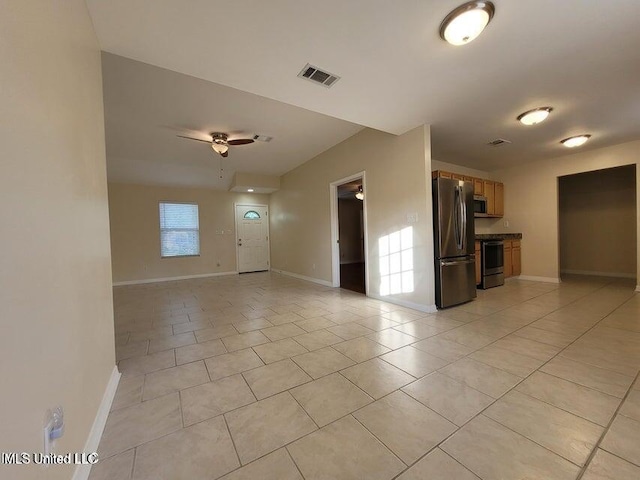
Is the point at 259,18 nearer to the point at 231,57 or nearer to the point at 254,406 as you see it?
the point at 231,57

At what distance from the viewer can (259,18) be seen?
169cm

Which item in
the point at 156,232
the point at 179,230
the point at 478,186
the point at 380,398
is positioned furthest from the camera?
the point at 179,230

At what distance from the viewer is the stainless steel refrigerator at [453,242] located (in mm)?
3541

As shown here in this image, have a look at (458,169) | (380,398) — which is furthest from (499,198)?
(380,398)

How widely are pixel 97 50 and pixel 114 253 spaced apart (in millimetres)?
5696

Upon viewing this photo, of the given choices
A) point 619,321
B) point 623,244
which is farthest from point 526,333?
point 623,244

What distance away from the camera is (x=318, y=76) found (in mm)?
2320

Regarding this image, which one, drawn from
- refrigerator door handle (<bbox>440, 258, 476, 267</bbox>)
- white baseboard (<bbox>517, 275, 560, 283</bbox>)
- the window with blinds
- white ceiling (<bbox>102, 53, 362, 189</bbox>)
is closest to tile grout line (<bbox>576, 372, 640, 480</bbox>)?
refrigerator door handle (<bbox>440, 258, 476, 267</bbox>)

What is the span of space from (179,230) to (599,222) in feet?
35.2

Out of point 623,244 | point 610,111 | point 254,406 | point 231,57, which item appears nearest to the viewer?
point 254,406

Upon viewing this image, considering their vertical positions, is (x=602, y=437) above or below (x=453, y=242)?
below

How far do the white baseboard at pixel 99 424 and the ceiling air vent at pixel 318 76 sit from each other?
9.59ft

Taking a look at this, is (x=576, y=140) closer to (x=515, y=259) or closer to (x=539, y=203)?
(x=539, y=203)

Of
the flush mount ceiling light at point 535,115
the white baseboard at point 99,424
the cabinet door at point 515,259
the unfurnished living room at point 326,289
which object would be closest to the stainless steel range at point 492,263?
the unfurnished living room at point 326,289
